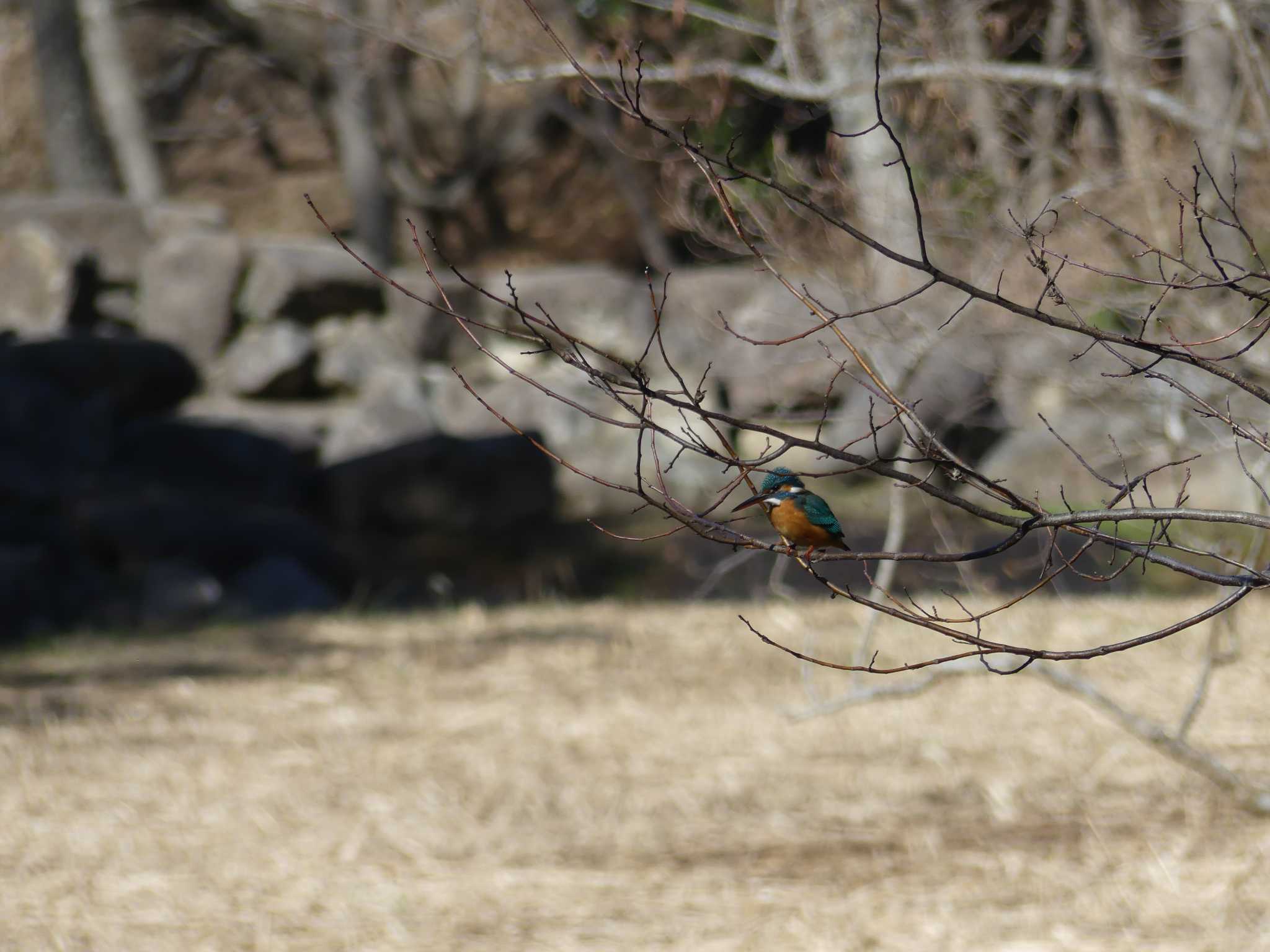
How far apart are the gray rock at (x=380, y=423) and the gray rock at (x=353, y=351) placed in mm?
770

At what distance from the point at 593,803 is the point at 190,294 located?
9.14m

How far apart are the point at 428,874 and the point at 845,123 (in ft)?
16.5

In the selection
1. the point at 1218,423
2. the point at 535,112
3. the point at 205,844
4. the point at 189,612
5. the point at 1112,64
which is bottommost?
the point at 205,844

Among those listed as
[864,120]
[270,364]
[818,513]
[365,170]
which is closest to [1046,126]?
[864,120]

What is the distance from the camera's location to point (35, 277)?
12.4 m

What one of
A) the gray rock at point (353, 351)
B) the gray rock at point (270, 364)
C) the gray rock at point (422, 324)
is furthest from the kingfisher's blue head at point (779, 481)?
the gray rock at point (422, 324)

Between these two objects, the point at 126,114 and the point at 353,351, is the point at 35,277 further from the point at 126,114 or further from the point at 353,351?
the point at 126,114

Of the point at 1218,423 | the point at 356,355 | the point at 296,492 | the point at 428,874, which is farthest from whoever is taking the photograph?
the point at 356,355

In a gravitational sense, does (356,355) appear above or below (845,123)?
below

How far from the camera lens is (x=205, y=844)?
4.87m

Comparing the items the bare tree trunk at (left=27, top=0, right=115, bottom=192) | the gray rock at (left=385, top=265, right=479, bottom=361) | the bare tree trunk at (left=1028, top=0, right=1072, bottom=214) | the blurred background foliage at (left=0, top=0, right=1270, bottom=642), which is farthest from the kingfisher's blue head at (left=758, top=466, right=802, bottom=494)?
the bare tree trunk at (left=27, top=0, right=115, bottom=192)

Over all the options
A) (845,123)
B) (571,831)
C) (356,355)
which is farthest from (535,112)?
(571,831)

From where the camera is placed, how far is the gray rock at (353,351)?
1288 centimetres

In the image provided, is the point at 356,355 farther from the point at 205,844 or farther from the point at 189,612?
the point at 205,844
